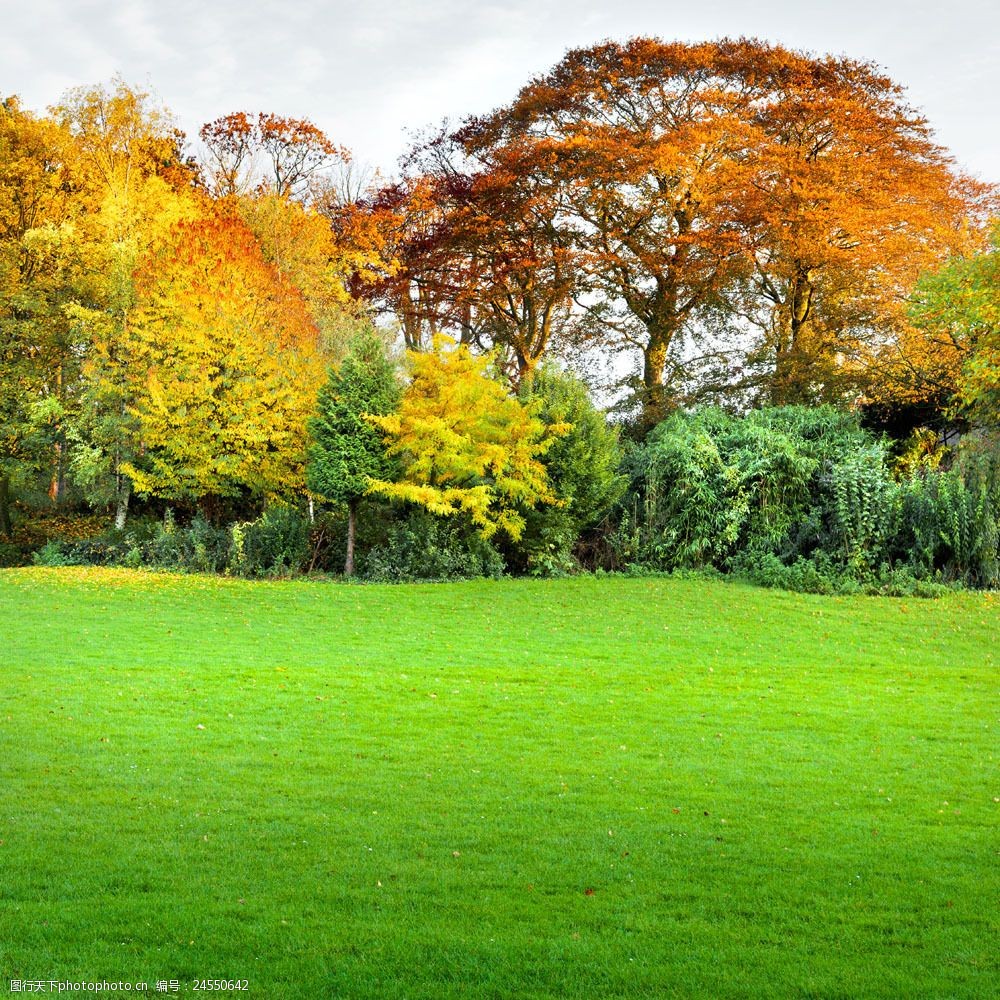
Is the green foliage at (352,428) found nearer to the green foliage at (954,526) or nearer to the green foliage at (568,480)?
the green foliage at (568,480)

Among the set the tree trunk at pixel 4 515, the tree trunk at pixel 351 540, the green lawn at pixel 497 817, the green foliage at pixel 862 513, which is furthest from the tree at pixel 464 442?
the tree trunk at pixel 4 515

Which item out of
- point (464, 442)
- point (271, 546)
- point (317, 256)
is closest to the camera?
point (464, 442)

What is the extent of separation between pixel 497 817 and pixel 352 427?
16.7m

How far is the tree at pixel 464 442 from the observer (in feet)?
73.3

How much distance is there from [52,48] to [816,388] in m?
21.4

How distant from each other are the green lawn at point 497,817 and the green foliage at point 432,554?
25.1ft

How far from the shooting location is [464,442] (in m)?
22.2

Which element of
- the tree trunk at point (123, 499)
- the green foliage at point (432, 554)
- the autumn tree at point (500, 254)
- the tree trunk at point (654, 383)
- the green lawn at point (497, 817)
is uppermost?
the autumn tree at point (500, 254)

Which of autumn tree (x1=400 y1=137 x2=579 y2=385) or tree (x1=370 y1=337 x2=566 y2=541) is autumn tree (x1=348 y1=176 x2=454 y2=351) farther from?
tree (x1=370 y1=337 x2=566 y2=541)

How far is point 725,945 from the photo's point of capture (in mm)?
5148

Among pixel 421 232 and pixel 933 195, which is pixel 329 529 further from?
pixel 933 195

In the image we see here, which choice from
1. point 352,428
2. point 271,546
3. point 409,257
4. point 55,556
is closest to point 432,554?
point 352,428

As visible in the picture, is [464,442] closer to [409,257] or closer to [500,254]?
[500,254]

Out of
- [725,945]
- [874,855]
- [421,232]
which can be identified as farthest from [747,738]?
[421,232]
